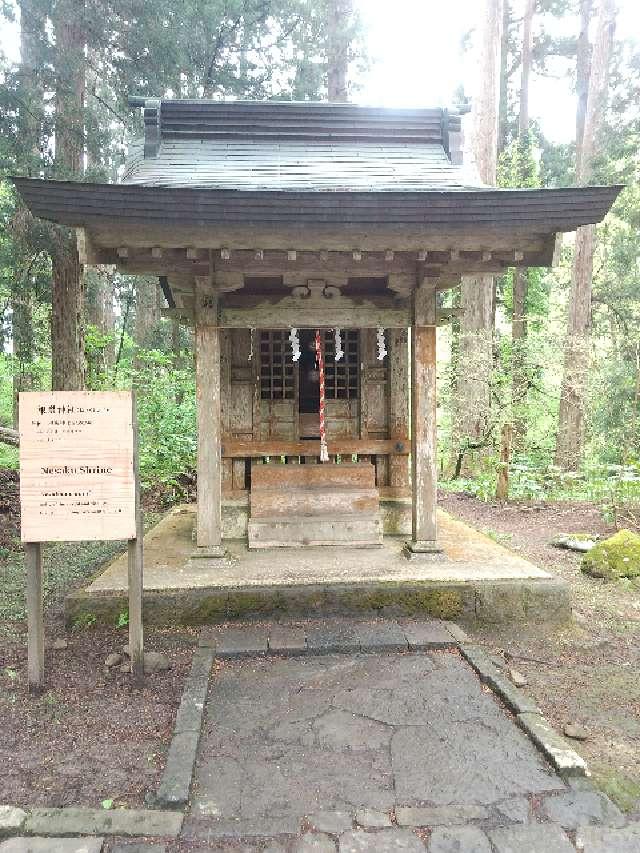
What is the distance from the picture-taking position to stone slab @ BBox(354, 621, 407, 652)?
13.9 feet

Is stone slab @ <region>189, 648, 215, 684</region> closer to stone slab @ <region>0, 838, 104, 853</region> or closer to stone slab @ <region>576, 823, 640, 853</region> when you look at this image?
stone slab @ <region>0, 838, 104, 853</region>

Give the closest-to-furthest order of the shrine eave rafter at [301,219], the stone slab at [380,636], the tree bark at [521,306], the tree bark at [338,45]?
the stone slab at [380,636]
the shrine eave rafter at [301,219]
the tree bark at [521,306]
the tree bark at [338,45]

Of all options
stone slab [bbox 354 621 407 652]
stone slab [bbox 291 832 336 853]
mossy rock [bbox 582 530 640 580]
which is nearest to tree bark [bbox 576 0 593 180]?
mossy rock [bbox 582 530 640 580]

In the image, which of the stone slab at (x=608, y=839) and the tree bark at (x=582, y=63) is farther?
the tree bark at (x=582, y=63)

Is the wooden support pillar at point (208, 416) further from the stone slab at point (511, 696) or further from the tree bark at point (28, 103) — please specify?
the tree bark at point (28, 103)

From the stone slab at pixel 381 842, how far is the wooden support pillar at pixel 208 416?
3325mm

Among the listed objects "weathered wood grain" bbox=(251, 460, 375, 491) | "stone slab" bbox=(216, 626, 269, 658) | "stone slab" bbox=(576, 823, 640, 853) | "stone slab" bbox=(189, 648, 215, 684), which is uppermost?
"weathered wood grain" bbox=(251, 460, 375, 491)

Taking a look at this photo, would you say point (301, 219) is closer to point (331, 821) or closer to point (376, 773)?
point (376, 773)

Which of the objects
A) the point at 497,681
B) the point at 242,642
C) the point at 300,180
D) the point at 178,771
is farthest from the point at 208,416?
the point at 497,681

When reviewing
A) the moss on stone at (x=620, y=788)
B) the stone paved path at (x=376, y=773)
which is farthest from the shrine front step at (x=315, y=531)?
the moss on stone at (x=620, y=788)

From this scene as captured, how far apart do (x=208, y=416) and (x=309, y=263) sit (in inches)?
70.0

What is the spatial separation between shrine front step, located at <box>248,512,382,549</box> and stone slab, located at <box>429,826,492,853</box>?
144 inches

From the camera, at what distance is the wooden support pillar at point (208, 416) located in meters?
5.36

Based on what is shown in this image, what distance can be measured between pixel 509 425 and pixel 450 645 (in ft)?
22.8
